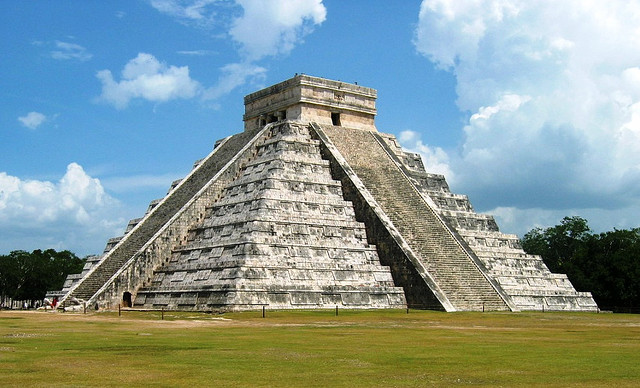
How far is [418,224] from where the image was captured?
34750 mm

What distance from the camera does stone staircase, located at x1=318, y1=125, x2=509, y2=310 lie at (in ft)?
104

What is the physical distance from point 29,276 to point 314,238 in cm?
3668

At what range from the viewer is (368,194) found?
115 feet

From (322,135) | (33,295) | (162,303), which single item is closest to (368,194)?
(322,135)

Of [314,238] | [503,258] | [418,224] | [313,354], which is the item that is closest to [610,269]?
[503,258]

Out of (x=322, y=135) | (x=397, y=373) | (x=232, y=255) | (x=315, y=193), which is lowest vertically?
(x=397, y=373)

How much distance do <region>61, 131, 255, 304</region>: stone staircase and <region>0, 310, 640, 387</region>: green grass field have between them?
9.84m

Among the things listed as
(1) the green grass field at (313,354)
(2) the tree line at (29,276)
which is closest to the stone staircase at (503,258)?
(1) the green grass field at (313,354)

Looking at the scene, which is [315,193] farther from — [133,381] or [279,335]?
[133,381]

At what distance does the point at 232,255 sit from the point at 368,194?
300 inches

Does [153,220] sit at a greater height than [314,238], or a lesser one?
greater

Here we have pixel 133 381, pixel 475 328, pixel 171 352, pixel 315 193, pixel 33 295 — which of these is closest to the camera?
pixel 133 381

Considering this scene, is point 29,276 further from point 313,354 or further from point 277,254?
point 313,354

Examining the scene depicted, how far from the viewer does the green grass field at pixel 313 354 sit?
36.3 ft
